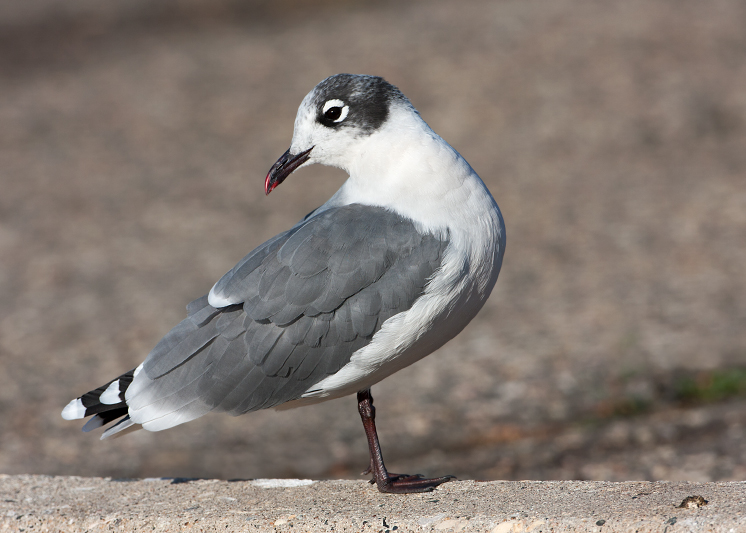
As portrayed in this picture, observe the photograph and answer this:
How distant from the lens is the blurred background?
6531 millimetres

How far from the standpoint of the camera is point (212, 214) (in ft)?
35.8

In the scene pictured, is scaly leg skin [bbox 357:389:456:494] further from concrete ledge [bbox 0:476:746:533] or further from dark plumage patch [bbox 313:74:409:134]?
dark plumage patch [bbox 313:74:409:134]

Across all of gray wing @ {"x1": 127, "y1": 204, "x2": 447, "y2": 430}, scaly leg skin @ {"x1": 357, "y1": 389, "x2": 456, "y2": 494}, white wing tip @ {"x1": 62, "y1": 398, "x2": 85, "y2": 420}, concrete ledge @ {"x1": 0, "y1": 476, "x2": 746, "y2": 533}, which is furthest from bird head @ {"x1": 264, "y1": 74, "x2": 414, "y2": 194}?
concrete ledge @ {"x1": 0, "y1": 476, "x2": 746, "y2": 533}

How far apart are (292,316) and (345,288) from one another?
10.2 inches

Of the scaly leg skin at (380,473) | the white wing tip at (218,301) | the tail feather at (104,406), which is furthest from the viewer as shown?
the scaly leg skin at (380,473)

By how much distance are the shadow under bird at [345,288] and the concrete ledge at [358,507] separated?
0.47 m

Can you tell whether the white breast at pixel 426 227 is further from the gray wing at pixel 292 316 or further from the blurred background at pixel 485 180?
the blurred background at pixel 485 180

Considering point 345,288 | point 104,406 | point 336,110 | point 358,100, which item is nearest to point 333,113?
point 336,110

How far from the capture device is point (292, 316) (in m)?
3.51

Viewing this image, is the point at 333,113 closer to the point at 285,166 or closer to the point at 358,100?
the point at 358,100

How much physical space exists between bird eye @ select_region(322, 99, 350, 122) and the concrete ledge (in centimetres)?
177

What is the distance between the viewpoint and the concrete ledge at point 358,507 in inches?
127

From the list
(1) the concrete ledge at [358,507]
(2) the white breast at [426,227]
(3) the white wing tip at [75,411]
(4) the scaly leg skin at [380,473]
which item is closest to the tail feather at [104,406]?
(3) the white wing tip at [75,411]

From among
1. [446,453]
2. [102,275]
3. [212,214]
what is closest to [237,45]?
[212,214]
